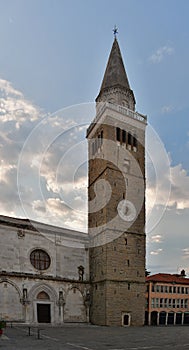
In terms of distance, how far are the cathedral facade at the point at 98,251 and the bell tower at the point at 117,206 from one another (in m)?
0.10

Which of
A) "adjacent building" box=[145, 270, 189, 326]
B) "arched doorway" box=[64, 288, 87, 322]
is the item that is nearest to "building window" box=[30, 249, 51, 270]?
"arched doorway" box=[64, 288, 87, 322]

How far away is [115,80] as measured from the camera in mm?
49750

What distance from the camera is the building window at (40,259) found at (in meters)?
41.6

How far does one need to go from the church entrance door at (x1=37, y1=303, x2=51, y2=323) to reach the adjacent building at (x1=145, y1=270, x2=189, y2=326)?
2125 cm

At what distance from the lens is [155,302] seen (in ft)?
190

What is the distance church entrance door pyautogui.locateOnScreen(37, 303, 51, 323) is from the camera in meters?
39.7

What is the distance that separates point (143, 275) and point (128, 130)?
18523mm

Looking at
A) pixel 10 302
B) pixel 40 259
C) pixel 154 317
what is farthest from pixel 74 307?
pixel 154 317

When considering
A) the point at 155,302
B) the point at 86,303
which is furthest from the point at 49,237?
the point at 155,302

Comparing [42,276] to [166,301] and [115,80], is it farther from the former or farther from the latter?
[115,80]

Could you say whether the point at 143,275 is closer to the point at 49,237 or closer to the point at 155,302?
the point at 49,237

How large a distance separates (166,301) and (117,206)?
25871mm

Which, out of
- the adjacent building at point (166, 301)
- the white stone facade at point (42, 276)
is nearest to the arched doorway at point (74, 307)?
the white stone facade at point (42, 276)

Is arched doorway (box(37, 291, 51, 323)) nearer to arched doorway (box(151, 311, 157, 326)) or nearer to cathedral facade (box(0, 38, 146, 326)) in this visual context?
cathedral facade (box(0, 38, 146, 326))
